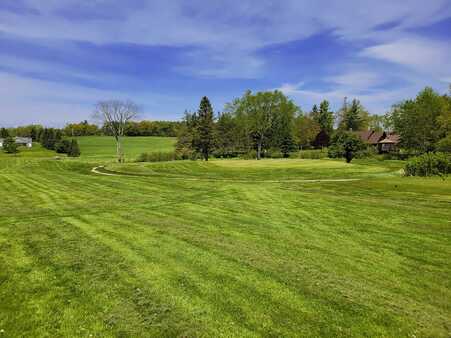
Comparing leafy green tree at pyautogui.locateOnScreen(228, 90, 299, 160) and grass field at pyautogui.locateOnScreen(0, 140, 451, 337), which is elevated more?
leafy green tree at pyautogui.locateOnScreen(228, 90, 299, 160)

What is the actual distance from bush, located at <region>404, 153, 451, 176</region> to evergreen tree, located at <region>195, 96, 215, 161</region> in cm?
4409

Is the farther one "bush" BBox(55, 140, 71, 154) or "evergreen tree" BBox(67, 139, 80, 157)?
"bush" BBox(55, 140, 71, 154)

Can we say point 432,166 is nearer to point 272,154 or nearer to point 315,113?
point 272,154

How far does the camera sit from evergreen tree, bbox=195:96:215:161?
2677 inches

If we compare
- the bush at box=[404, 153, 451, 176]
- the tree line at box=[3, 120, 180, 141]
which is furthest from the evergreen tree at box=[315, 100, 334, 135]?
the bush at box=[404, 153, 451, 176]

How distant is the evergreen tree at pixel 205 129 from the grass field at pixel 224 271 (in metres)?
54.3

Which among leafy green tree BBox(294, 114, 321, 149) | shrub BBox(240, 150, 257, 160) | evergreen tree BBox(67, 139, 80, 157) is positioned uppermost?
leafy green tree BBox(294, 114, 321, 149)

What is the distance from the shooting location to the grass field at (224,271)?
5270 mm

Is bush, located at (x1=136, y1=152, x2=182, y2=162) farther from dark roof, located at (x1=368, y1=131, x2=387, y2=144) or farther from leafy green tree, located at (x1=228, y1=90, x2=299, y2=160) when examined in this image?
dark roof, located at (x1=368, y1=131, x2=387, y2=144)

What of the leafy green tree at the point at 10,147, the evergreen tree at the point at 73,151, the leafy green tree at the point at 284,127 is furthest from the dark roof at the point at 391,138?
the leafy green tree at the point at 10,147

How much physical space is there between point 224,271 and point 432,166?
29228 mm

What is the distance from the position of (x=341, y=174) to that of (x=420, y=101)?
42072 mm

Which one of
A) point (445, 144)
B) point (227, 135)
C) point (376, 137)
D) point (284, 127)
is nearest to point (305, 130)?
point (284, 127)

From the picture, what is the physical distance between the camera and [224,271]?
23.9 ft
